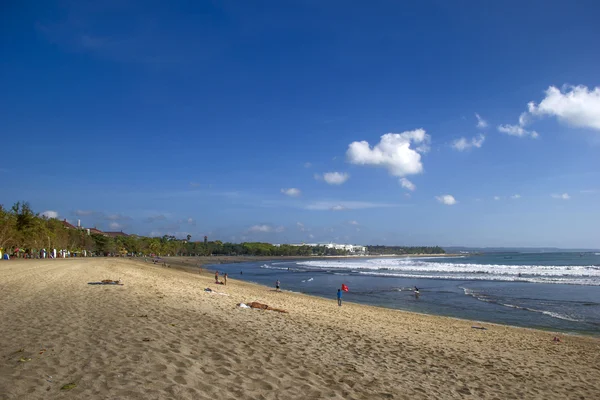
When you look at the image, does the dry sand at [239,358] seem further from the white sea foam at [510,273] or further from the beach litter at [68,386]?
the white sea foam at [510,273]

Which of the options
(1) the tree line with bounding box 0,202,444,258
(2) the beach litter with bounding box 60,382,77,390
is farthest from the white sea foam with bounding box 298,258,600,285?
(1) the tree line with bounding box 0,202,444,258

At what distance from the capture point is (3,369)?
5.69 m

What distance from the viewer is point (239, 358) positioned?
722 cm

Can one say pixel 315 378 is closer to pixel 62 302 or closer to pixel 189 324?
pixel 189 324

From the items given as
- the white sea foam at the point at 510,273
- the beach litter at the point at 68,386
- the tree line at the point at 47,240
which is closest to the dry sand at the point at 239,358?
the beach litter at the point at 68,386

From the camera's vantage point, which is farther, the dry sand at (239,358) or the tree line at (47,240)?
the tree line at (47,240)

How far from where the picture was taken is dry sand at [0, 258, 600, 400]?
5609mm

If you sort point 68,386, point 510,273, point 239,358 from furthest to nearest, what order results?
point 510,273 < point 239,358 < point 68,386

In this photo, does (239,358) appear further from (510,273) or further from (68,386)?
(510,273)

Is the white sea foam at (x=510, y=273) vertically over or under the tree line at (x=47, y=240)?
under

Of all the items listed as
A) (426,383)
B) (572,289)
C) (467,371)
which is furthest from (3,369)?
(572,289)

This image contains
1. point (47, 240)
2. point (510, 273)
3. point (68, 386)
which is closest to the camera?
point (68, 386)

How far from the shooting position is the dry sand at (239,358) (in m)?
5.61

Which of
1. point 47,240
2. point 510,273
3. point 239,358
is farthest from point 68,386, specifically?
point 47,240
